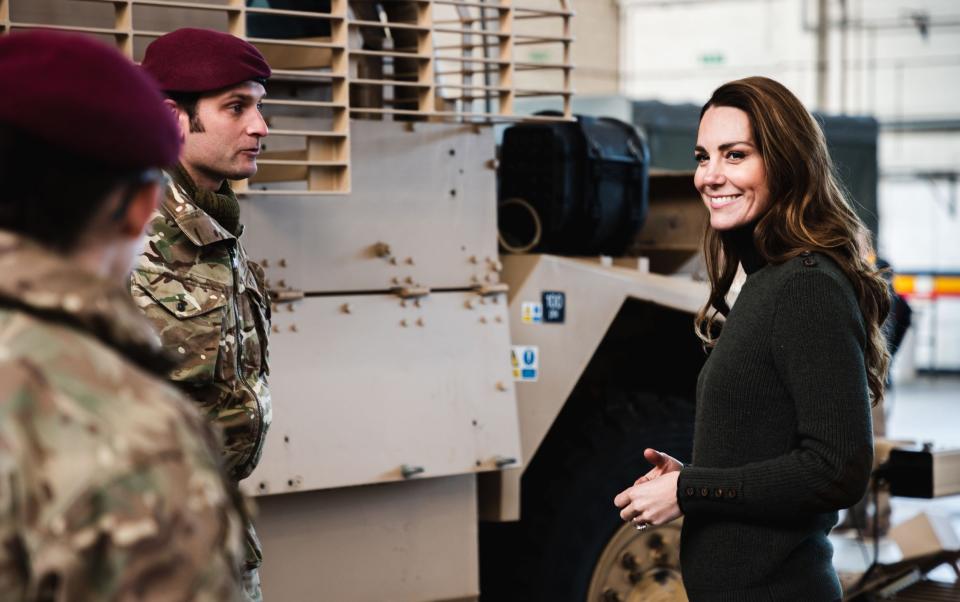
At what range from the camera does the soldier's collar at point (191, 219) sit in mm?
2615

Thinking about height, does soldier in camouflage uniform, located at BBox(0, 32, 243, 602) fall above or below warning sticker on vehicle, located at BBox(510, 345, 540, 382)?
above

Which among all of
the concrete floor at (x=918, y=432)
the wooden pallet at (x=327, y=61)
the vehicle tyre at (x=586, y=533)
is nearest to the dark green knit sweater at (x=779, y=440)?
the wooden pallet at (x=327, y=61)

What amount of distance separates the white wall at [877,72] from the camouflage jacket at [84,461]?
1442 centimetres

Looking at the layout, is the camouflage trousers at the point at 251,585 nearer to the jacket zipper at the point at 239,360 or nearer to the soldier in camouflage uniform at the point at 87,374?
the jacket zipper at the point at 239,360

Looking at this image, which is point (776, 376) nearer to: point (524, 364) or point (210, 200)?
point (210, 200)

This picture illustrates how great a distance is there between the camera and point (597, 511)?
4.60 metres

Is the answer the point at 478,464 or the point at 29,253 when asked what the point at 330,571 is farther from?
the point at 29,253

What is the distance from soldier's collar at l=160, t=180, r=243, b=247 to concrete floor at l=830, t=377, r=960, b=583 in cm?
369

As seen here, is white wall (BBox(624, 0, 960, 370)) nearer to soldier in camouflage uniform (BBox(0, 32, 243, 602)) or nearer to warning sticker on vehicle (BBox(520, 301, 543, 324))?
warning sticker on vehicle (BBox(520, 301, 543, 324))

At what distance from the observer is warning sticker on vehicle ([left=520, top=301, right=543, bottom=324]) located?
4.48m

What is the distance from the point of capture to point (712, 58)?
606 inches

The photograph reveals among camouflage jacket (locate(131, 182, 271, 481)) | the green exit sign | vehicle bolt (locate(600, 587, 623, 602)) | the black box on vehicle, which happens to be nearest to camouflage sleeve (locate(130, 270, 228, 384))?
camouflage jacket (locate(131, 182, 271, 481))

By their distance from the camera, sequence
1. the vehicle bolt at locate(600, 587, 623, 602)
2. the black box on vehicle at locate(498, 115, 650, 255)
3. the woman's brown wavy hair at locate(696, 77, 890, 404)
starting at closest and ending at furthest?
the woman's brown wavy hair at locate(696, 77, 890, 404)
the vehicle bolt at locate(600, 587, 623, 602)
the black box on vehicle at locate(498, 115, 650, 255)

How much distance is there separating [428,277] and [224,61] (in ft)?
4.59
